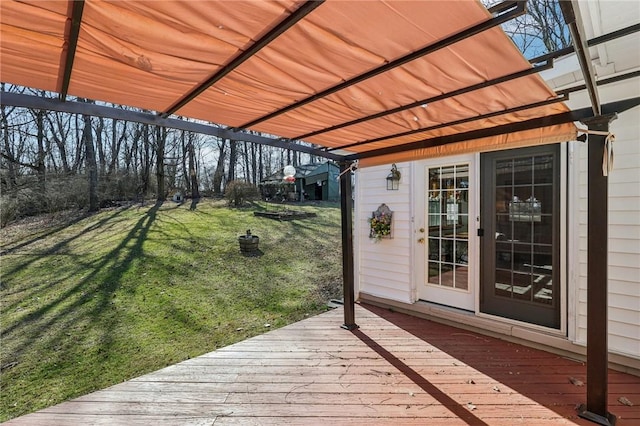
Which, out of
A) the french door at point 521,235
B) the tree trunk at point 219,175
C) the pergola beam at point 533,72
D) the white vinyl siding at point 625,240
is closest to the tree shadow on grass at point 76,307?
the pergola beam at point 533,72

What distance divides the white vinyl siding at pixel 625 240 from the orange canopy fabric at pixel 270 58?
977 millimetres

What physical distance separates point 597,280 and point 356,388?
6.16 feet

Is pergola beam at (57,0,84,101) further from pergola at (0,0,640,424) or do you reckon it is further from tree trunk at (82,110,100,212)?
tree trunk at (82,110,100,212)

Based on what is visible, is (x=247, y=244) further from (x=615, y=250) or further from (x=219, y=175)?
(x=219, y=175)

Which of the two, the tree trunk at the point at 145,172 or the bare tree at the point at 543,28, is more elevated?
the bare tree at the point at 543,28

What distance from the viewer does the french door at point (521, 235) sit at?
3.20 meters

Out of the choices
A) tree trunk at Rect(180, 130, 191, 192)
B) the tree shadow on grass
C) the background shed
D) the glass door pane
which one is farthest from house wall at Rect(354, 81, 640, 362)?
tree trunk at Rect(180, 130, 191, 192)

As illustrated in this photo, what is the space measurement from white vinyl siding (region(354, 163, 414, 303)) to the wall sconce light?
0.05m

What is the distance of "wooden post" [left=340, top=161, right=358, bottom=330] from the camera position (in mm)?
3686

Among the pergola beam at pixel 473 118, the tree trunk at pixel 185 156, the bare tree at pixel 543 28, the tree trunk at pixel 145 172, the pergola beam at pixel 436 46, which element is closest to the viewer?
the pergola beam at pixel 436 46

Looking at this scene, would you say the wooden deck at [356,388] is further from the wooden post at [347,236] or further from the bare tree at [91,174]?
the bare tree at [91,174]

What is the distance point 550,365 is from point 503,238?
126 centimetres

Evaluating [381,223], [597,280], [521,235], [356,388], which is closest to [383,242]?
[381,223]

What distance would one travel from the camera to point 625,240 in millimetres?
2738
